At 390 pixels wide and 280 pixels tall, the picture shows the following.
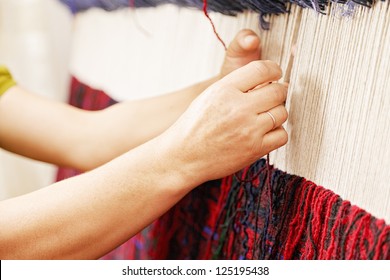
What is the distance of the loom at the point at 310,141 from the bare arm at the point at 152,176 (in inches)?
2.5

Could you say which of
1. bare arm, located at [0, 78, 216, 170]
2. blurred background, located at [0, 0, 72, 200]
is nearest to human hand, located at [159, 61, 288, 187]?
bare arm, located at [0, 78, 216, 170]

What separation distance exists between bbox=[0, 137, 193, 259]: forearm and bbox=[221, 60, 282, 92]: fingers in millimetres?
145

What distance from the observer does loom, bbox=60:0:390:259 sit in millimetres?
671

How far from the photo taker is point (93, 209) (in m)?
0.79

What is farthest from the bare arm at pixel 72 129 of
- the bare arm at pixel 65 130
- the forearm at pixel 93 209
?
the forearm at pixel 93 209

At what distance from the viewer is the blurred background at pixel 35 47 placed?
2121 mm

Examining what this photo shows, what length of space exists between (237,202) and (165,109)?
27 centimetres

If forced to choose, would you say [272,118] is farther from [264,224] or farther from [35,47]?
[35,47]

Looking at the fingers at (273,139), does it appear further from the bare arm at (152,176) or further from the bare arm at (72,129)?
the bare arm at (72,129)

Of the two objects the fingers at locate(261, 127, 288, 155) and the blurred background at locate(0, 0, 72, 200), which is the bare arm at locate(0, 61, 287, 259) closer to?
the fingers at locate(261, 127, 288, 155)

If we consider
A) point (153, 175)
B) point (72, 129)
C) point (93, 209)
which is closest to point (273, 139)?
point (153, 175)

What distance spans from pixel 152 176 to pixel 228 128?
0.13m
